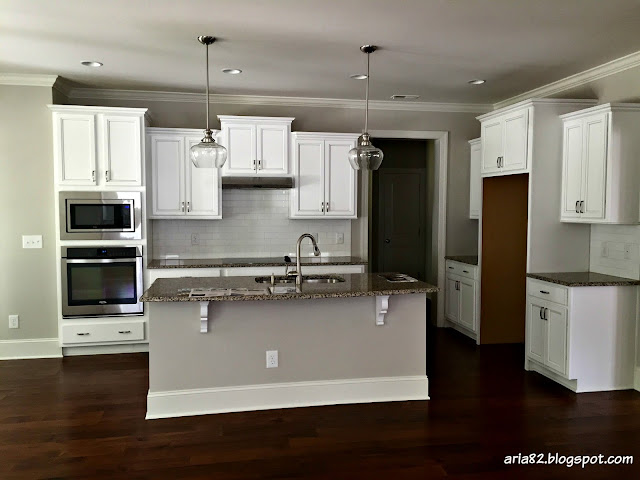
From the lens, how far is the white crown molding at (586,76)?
4536mm

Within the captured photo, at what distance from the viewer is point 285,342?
398cm

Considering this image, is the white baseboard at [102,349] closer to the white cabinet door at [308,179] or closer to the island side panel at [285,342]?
the island side panel at [285,342]

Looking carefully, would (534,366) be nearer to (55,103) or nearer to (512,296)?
(512,296)

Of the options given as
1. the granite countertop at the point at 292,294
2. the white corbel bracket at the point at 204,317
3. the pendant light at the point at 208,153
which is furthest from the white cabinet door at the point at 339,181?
the white corbel bracket at the point at 204,317

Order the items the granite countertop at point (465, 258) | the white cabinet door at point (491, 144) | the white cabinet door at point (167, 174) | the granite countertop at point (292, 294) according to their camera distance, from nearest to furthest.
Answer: the granite countertop at point (292, 294)
the white cabinet door at point (491, 144)
the white cabinet door at point (167, 174)
the granite countertop at point (465, 258)

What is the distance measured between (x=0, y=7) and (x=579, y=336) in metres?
4.69

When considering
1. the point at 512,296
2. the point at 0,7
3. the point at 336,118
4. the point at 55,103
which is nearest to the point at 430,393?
the point at 512,296

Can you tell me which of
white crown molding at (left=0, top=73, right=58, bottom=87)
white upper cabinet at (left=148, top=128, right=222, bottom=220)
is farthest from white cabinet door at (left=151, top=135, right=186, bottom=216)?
white crown molding at (left=0, top=73, right=58, bottom=87)

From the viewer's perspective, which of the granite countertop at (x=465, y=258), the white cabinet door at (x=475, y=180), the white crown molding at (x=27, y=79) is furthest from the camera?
the white cabinet door at (x=475, y=180)

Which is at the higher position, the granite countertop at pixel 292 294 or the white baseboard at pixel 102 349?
the granite countertop at pixel 292 294

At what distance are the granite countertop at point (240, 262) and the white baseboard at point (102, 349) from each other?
832 millimetres

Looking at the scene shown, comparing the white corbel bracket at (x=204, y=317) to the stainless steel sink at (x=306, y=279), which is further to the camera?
the stainless steel sink at (x=306, y=279)

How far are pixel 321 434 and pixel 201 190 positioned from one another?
3.11 m

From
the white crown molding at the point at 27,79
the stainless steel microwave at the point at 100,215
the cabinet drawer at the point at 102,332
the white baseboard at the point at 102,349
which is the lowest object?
the white baseboard at the point at 102,349
